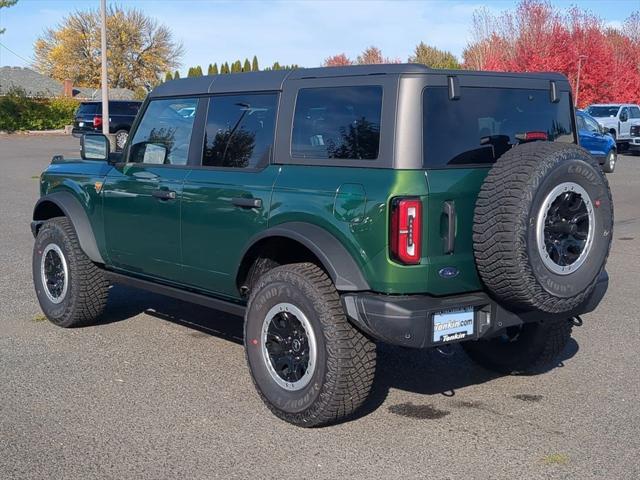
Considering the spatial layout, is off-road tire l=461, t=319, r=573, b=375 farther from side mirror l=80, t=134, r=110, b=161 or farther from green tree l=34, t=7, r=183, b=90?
green tree l=34, t=7, r=183, b=90

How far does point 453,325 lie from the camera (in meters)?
4.68

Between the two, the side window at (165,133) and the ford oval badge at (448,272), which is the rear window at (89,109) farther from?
the ford oval badge at (448,272)

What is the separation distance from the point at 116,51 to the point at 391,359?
2935 inches

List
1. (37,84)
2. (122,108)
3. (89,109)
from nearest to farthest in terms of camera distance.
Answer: (122,108), (89,109), (37,84)

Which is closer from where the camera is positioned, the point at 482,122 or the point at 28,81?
the point at 482,122

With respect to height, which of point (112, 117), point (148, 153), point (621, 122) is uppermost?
point (621, 122)

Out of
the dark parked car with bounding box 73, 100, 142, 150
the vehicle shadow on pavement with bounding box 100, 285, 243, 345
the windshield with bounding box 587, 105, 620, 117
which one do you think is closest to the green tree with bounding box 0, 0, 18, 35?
the dark parked car with bounding box 73, 100, 142, 150

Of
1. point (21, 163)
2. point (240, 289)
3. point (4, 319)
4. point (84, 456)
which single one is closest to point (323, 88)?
point (240, 289)

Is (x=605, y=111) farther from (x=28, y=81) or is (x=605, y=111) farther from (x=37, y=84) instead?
(x=28, y=81)

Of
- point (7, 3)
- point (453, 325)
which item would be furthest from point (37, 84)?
point (453, 325)

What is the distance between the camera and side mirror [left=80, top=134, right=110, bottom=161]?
6.75 meters

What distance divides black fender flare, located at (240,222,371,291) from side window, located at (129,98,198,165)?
58.1 inches

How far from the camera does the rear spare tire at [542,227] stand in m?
4.54

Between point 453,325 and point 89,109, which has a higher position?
point 89,109
